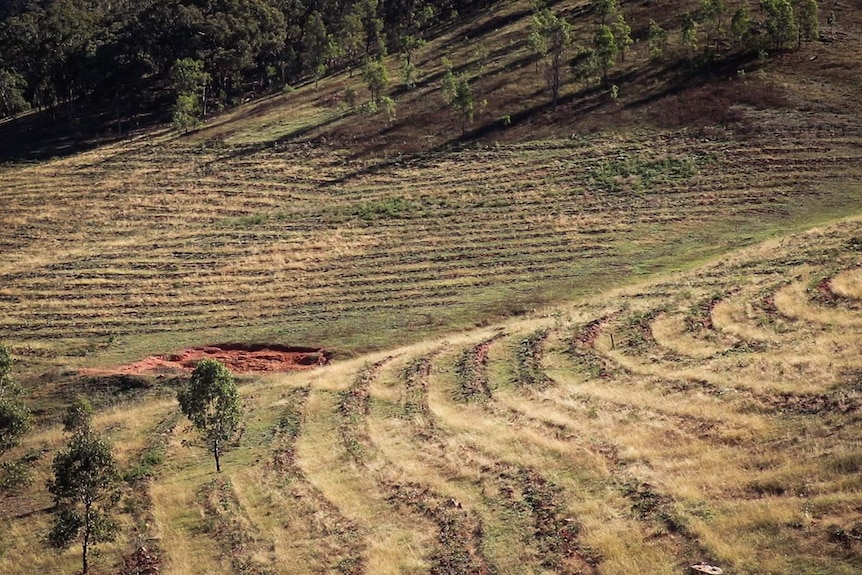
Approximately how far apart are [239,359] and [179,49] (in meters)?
89.3

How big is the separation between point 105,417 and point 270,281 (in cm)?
2153

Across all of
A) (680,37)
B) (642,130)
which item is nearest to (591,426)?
(642,130)

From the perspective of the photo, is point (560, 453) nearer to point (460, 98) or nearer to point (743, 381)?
point (743, 381)

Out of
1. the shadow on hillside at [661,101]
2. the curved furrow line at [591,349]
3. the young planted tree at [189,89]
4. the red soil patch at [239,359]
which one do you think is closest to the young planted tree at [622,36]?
the shadow on hillside at [661,101]

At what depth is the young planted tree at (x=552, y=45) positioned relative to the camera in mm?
97812

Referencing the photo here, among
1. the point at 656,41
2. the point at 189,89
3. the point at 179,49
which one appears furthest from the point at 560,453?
the point at 179,49

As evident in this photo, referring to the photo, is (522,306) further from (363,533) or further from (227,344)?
Result: (363,533)

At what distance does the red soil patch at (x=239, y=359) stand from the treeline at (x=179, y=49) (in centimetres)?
7372

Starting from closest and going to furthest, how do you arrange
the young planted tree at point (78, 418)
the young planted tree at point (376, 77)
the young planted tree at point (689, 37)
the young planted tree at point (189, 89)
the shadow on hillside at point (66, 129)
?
the young planted tree at point (78, 418) → the young planted tree at point (689, 37) → the young planted tree at point (376, 77) → the young planted tree at point (189, 89) → the shadow on hillside at point (66, 129)

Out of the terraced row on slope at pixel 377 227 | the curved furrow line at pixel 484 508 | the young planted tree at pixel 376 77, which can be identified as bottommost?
the curved furrow line at pixel 484 508

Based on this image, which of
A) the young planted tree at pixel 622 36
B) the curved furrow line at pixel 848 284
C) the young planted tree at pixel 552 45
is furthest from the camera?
the young planted tree at pixel 622 36

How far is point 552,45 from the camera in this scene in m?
111

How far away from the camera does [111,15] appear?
14488 cm

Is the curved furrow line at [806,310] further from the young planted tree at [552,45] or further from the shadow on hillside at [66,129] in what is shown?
the shadow on hillside at [66,129]
